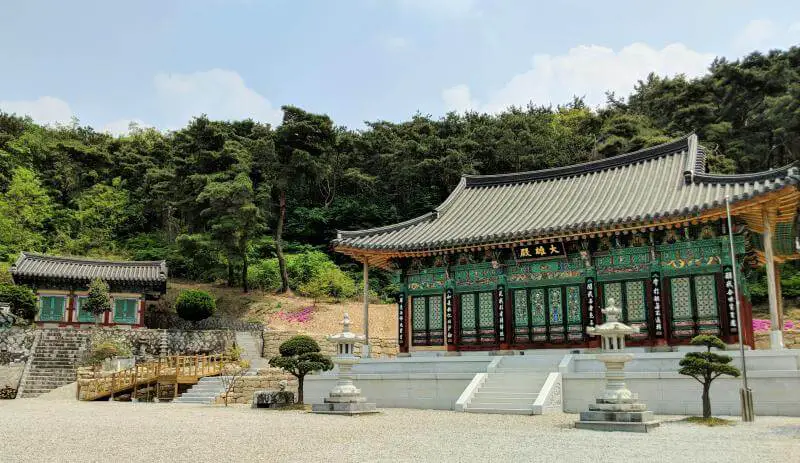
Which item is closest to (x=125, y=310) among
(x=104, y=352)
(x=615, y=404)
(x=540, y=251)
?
(x=104, y=352)

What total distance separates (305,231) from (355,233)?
100 feet

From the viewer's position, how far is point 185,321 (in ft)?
137

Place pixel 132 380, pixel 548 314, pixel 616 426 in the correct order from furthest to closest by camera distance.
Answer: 1. pixel 132 380
2. pixel 548 314
3. pixel 616 426

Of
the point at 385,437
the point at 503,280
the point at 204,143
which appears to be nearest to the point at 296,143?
the point at 204,143

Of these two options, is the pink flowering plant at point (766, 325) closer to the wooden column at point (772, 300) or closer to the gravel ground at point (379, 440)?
the wooden column at point (772, 300)

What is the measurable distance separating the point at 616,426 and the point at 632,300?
28.1 ft

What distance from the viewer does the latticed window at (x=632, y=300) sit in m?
19.5

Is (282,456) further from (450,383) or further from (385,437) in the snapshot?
(450,383)

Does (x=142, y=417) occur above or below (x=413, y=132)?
below

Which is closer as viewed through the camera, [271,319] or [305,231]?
[271,319]

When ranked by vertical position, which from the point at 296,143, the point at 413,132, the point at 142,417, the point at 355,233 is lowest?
the point at 142,417

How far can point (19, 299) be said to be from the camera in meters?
34.6

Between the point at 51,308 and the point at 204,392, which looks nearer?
Result: the point at 204,392

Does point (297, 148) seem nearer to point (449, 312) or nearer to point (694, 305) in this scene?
point (449, 312)
